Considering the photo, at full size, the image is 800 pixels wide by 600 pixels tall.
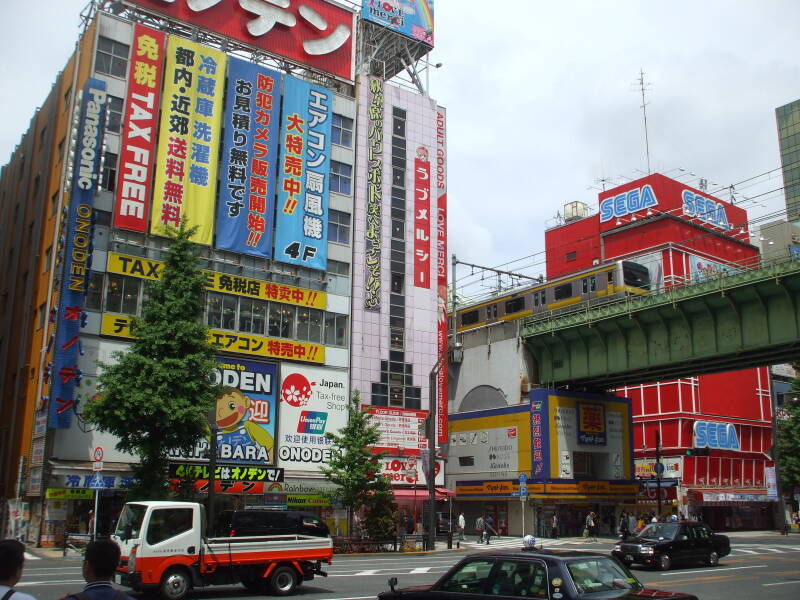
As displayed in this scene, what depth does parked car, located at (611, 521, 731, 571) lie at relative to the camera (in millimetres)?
25328

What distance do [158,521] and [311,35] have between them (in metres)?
38.7

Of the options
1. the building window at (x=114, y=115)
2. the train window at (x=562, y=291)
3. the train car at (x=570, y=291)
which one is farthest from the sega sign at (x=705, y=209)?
the building window at (x=114, y=115)

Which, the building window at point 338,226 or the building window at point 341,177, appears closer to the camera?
the building window at point 338,226

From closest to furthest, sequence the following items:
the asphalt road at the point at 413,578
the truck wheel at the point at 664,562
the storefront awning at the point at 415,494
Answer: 1. the asphalt road at the point at 413,578
2. the truck wheel at the point at 664,562
3. the storefront awning at the point at 415,494

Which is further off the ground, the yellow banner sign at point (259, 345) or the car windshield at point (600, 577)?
the yellow banner sign at point (259, 345)

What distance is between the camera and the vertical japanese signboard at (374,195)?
45969 millimetres

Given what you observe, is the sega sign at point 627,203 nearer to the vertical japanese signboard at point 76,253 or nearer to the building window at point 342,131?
the building window at point 342,131

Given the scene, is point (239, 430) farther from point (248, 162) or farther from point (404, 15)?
point (404, 15)

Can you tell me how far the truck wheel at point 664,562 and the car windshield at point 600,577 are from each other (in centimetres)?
1752

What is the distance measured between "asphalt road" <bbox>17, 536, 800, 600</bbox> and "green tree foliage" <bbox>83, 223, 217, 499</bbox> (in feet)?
15.0

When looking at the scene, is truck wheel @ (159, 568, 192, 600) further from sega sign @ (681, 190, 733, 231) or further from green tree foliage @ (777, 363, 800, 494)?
sega sign @ (681, 190, 733, 231)

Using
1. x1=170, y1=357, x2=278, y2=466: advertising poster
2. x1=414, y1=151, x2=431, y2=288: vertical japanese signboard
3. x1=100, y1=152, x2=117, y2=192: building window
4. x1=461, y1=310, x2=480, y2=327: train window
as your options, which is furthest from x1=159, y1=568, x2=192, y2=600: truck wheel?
x1=461, y1=310, x2=480, y2=327: train window

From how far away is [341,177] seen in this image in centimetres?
4653

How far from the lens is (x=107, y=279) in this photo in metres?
36.7
